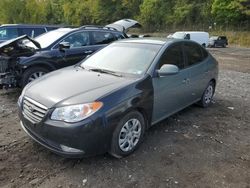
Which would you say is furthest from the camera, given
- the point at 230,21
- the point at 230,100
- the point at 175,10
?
the point at 175,10

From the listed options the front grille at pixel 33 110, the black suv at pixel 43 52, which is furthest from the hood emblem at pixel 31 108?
the black suv at pixel 43 52

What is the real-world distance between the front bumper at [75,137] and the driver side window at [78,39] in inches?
164

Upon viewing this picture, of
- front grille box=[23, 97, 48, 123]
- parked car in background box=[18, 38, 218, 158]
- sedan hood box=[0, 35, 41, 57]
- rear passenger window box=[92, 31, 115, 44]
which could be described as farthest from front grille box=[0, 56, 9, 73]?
front grille box=[23, 97, 48, 123]

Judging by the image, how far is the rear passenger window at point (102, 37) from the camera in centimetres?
795

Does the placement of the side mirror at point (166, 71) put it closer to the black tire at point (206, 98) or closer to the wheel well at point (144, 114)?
the wheel well at point (144, 114)

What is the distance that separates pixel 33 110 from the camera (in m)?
3.64

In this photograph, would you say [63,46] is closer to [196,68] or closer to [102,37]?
[102,37]

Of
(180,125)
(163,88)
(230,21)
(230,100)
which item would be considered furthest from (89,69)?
(230,21)

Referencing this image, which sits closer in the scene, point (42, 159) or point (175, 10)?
point (42, 159)

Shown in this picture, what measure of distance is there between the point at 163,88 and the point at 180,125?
104cm

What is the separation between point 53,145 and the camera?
3.47m

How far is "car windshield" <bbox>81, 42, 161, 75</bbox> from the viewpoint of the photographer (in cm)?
441

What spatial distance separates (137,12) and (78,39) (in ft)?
187

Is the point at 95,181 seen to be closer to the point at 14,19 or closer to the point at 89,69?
the point at 89,69
